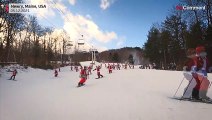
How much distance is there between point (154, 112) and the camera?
32.1ft

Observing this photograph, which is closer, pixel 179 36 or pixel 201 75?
pixel 201 75

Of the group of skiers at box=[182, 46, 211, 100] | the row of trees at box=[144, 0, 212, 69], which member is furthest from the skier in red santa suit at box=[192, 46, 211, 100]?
the row of trees at box=[144, 0, 212, 69]

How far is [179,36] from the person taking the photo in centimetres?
5147

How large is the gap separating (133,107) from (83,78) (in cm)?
1409

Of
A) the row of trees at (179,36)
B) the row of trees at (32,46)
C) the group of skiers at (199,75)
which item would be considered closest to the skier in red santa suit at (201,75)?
the group of skiers at (199,75)

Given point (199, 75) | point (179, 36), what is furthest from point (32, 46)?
point (199, 75)

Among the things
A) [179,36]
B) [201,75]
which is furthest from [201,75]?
[179,36]

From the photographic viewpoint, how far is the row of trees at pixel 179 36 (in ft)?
108

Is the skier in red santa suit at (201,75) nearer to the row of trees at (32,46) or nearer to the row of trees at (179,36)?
the row of trees at (179,36)

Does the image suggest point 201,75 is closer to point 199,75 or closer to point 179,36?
point 199,75

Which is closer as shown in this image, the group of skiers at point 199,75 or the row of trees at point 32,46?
the group of skiers at point 199,75

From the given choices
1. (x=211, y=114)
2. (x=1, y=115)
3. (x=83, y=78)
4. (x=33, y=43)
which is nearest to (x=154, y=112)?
(x=211, y=114)

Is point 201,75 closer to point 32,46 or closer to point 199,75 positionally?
point 199,75

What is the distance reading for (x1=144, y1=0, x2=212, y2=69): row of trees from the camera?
32978mm
